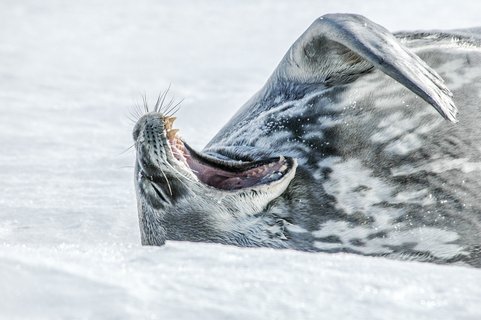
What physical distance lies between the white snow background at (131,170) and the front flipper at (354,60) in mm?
719

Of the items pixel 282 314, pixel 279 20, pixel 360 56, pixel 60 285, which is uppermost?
pixel 279 20

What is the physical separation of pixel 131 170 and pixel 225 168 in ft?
4.65

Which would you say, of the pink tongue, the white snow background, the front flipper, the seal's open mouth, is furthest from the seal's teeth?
the front flipper

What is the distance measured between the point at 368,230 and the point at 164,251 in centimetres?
98

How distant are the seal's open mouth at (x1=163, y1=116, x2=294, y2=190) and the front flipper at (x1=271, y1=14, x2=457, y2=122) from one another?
0.42 m

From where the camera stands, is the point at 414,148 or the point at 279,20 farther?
the point at 279,20

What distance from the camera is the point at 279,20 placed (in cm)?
912

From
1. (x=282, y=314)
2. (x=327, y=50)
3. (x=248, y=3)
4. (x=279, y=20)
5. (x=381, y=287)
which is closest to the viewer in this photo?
(x=282, y=314)

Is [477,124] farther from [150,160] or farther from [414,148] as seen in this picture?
[150,160]

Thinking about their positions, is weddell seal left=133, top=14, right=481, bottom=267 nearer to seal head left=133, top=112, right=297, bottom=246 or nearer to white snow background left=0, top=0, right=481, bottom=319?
seal head left=133, top=112, right=297, bottom=246

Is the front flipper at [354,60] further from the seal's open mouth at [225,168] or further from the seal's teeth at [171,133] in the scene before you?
the seal's teeth at [171,133]

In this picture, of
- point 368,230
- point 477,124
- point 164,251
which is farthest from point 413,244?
point 164,251

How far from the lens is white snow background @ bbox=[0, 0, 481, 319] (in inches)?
89.3

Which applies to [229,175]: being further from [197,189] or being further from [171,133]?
[171,133]
